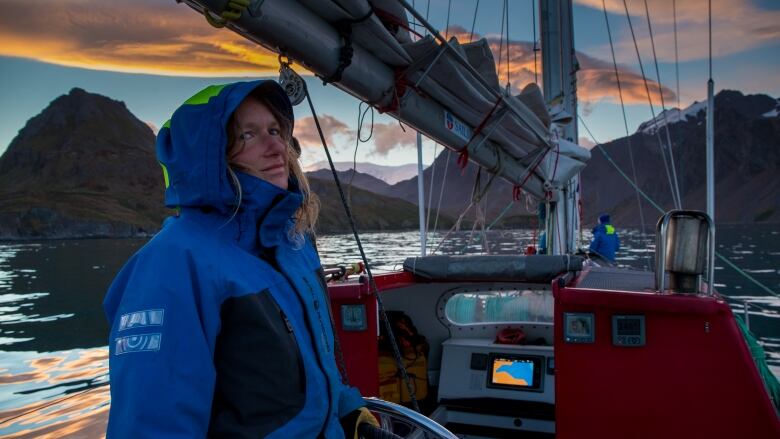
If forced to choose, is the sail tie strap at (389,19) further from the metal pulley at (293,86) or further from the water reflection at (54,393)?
the water reflection at (54,393)

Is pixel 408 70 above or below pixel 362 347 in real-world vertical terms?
above

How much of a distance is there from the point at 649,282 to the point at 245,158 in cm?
350

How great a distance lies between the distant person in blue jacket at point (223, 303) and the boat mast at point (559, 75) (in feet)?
23.0

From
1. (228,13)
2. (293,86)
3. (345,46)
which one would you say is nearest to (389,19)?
(345,46)

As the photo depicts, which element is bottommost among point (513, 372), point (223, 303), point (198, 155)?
point (513, 372)

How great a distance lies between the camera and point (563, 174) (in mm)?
7227

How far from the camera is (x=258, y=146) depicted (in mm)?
1710

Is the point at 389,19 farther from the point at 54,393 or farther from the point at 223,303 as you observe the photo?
the point at 54,393

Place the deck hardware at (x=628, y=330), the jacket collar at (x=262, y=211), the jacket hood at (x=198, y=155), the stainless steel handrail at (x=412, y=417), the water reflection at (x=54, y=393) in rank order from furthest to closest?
1. the water reflection at (x=54, y=393)
2. the deck hardware at (x=628, y=330)
3. the stainless steel handrail at (x=412, y=417)
4. the jacket collar at (x=262, y=211)
5. the jacket hood at (x=198, y=155)

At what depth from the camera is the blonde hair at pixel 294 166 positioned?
1.68 metres

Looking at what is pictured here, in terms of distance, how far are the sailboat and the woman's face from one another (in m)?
0.70

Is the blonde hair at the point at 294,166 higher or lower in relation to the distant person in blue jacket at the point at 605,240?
higher

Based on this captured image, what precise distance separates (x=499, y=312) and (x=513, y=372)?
3.03ft

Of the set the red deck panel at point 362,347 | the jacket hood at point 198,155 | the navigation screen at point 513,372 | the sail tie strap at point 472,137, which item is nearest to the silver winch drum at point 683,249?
the sail tie strap at point 472,137
